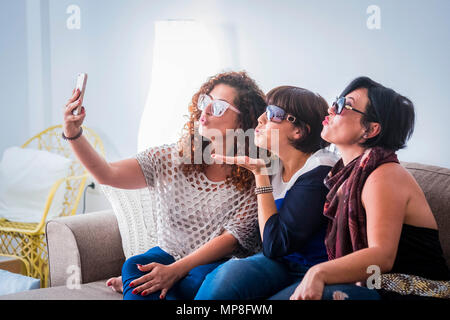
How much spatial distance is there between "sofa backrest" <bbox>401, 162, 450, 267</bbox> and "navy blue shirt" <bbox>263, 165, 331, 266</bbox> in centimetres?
36

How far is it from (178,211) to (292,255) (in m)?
0.46

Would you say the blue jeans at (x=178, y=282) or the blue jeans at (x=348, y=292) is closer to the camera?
the blue jeans at (x=348, y=292)

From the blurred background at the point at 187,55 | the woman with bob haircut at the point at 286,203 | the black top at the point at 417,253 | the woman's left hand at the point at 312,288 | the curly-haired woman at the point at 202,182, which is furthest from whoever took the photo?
the blurred background at the point at 187,55

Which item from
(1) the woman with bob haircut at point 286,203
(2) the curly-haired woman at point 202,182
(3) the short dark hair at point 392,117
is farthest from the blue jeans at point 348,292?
(2) the curly-haired woman at point 202,182

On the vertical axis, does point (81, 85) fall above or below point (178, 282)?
above

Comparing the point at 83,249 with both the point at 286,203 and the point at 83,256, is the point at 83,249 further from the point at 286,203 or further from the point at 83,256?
the point at 286,203

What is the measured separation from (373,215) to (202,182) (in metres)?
0.72

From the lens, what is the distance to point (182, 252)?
5.60 feet

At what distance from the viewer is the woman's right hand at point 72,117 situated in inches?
57.2

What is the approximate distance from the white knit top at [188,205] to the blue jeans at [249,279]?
27 cm

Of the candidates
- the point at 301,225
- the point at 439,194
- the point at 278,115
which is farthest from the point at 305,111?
the point at 439,194

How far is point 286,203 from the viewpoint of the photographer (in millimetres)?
1416

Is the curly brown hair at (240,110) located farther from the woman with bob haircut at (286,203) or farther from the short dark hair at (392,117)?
the short dark hair at (392,117)

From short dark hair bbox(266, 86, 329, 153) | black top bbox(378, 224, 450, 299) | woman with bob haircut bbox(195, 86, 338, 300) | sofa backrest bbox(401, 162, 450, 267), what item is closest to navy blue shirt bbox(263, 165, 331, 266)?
woman with bob haircut bbox(195, 86, 338, 300)
